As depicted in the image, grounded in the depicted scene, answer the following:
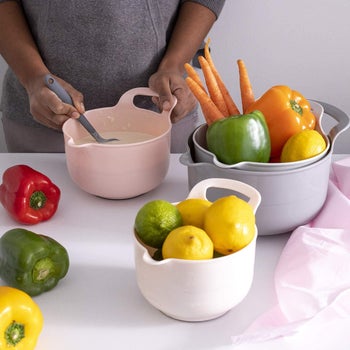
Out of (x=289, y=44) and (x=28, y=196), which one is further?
(x=289, y=44)

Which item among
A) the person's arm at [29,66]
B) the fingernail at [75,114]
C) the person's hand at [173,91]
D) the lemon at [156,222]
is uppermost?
the lemon at [156,222]

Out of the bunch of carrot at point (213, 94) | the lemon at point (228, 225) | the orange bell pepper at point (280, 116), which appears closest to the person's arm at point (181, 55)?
the bunch of carrot at point (213, 94)

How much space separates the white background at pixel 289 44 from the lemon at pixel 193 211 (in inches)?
40.3

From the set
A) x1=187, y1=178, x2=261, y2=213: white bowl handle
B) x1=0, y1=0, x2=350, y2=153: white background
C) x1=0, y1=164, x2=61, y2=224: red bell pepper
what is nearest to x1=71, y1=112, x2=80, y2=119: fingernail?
x1=0, y1=164, x2=61, y2=224: red bell pepper

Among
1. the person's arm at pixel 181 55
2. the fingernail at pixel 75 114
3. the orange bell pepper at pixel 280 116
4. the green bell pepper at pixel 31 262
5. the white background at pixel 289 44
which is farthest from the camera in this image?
the white background at pixel 289 44

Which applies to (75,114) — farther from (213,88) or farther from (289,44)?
(289,44)

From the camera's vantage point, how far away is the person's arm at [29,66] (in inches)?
44.3

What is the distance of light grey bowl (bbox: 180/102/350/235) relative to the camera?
88cm

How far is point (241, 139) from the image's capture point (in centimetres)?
89

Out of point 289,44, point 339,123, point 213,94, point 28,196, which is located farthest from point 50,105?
point 289,44

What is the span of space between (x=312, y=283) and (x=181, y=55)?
0.69 meters

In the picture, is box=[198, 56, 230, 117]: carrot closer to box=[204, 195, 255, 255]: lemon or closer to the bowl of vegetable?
the bowl of vegetable

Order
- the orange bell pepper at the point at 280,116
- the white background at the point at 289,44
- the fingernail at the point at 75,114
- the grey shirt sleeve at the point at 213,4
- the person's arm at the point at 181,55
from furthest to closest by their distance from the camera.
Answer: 1. the white background at the point at 289,44
2. the grey shirt sleeve at the point at 213,4
3. the person's arm at the point at 181,55
4. the fingernail at the point at 75,114
5. the orange bell pepper at the point at 280,116

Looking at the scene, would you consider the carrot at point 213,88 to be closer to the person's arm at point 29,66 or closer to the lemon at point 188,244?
the person's arm at point 29,66
